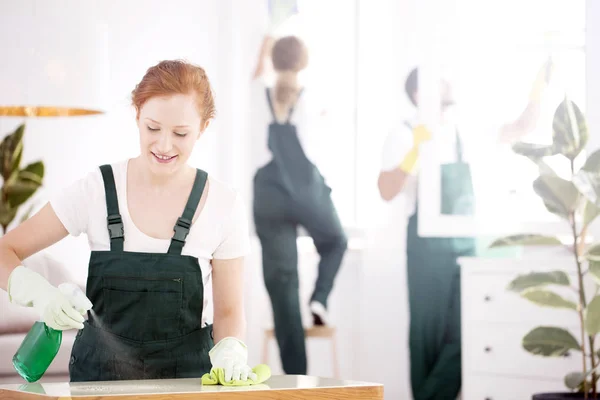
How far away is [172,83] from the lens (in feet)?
5.90

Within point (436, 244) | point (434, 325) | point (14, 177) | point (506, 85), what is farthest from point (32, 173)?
point (506, 85)

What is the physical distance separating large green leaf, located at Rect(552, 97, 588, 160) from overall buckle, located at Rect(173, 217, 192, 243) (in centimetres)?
206

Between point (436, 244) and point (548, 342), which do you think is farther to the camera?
point (436, 244)

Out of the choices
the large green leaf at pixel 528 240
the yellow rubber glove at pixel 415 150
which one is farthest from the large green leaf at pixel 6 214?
the large green leaf at pixel 528 240

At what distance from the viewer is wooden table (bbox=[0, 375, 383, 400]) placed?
4.15 ft

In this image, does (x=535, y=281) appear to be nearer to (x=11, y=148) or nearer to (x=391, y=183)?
(x=391, y=183)

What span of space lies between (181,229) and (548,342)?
211 centimetres

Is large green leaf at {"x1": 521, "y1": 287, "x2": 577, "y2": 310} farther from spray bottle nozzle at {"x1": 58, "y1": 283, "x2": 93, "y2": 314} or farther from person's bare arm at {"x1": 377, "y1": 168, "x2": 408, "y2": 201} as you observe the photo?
spray bottle nozzle at {"x1": 58, "y1": 283, "x2": 93, "y2": 314}

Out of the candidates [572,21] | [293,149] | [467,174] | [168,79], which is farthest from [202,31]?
[168,79]

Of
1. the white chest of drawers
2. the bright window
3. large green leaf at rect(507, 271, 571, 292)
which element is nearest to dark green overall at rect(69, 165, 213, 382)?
large green leaf at rect(507, 271, 571, 292)

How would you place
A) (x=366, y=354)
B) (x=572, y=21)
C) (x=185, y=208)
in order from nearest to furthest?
(x=185, y=208), (x=572, y=21), (x=366, y=354)

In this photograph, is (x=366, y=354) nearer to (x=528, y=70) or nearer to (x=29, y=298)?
(x=528, y=70)

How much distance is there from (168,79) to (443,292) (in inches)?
113

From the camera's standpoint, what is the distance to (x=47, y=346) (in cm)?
158
